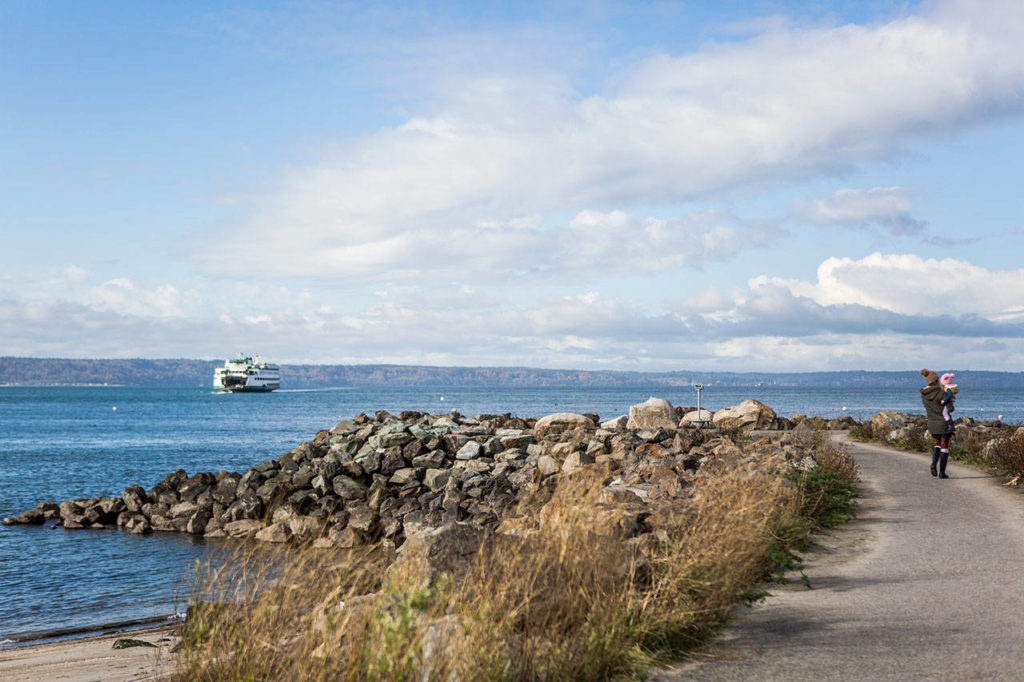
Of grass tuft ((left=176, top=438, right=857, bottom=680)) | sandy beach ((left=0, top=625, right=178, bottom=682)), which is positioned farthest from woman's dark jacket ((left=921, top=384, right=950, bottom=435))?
sandy beach ((left=0, top=625, right=178, bottom=682))

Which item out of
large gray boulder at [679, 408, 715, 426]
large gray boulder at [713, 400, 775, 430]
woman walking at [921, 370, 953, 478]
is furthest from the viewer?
large gray boulder at [713, 400, 775, 430]

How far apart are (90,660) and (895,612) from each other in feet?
28.4

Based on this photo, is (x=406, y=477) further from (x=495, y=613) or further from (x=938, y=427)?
(x=495, y=613)

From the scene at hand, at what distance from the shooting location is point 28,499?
28.5 metres

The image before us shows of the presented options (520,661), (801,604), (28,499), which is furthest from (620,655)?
(28,499)

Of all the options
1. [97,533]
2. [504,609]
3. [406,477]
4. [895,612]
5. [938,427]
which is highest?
[938,427]

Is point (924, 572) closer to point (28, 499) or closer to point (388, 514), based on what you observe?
point (388, 514)

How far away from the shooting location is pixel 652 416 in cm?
2623

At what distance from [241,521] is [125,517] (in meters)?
4.13

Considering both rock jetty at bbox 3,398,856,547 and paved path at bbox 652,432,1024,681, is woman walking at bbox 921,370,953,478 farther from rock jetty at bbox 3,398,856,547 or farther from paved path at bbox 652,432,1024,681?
paved path at bbox 652,432,1024,681

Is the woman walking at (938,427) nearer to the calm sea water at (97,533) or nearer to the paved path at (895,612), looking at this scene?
the paved path at (895,612)

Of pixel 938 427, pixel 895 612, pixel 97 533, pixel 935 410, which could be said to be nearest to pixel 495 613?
pixel 895 612

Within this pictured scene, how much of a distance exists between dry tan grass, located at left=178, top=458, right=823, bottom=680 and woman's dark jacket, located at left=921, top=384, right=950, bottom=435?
34.3 feet

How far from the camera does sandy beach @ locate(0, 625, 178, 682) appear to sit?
8078 millimetres
